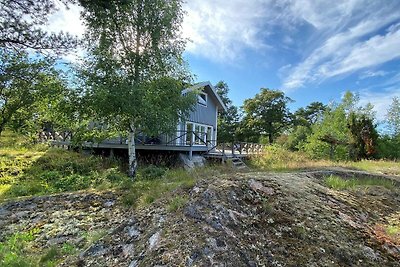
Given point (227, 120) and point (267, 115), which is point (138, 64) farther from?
point (227, 120)

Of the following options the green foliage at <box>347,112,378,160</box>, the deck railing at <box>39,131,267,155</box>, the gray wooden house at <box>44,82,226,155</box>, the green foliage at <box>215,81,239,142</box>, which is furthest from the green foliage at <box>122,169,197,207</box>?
the green foliage at <box>215,81,239,142</box>

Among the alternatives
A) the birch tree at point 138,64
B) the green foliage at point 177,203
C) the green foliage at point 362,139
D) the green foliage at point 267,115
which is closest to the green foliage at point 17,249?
the green foliage at point 177,203

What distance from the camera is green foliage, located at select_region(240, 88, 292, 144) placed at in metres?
38.2

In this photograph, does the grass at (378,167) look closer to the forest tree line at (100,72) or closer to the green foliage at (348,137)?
the green foliage at (348,137)

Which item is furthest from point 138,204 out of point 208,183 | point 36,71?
point 36,71

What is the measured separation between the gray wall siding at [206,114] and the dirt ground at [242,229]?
14.9 m

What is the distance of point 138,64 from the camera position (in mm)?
10586

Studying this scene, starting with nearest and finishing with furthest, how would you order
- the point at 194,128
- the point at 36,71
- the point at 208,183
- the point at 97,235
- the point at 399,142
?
the point at 97,235 → the point at 208,183 → the point at 36,71 → the point at 194,128 → the point at 399,142

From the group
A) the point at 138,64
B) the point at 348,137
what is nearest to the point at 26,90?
the point at 138,64

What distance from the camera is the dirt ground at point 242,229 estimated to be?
3.06 m

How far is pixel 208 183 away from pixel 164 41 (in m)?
8.06

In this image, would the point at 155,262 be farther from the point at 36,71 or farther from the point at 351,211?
the point at 36,71

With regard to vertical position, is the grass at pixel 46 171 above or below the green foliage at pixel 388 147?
below

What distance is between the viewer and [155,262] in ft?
9.73
